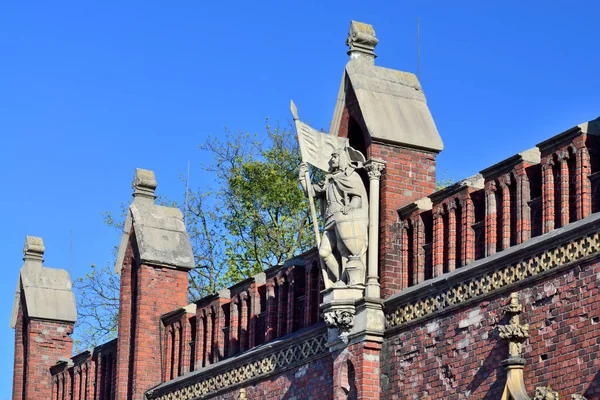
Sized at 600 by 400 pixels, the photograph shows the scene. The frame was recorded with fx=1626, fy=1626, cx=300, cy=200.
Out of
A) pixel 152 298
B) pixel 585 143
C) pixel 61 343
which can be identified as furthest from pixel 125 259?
A: pixel 585 143

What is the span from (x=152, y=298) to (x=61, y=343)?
491cm

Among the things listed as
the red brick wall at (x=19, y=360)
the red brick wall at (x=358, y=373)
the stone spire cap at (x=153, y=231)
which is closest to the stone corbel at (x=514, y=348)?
the red brick wall at (x=358, y=373)

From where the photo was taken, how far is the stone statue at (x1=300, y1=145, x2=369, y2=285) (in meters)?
19.7

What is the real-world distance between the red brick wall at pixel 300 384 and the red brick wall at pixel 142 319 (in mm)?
3342

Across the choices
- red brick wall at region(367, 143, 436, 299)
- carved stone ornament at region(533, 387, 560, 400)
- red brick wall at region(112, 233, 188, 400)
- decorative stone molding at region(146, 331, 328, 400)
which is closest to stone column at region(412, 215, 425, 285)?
red brick wall at region(367, 143, 436, 299)

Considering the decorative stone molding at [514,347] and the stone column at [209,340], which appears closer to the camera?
the decorative stone molding at [514,347]

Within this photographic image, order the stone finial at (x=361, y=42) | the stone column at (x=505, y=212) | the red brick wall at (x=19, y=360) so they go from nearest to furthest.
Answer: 1. the stone column at (x=505, y=212)
2. the stone finial at (x=361, y=42)
3. the red brick wall at (x=19, y=360)

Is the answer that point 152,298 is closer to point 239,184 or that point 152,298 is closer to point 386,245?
point 386,245

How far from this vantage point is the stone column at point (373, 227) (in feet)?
Answer: 63.7

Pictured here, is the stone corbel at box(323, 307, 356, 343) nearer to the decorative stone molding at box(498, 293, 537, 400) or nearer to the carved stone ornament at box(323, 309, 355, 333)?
the carved stone ornament at box(323, 309, 355, 333)

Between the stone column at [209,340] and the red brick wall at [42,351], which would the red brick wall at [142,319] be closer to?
the stone column at [209,340]

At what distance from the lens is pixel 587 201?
1652 cm

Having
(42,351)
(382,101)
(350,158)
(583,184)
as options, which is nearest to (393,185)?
(350,158)

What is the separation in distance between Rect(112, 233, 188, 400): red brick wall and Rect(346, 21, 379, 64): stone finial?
6.56m
